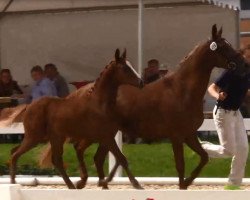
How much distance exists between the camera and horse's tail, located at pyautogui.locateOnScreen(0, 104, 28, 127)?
982cm

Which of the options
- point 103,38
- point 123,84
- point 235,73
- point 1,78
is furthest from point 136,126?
point 103,38

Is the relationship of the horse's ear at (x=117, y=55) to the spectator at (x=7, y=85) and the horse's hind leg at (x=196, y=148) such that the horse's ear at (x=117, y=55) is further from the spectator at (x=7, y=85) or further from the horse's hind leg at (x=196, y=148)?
the spectator at (x=7, y=85)

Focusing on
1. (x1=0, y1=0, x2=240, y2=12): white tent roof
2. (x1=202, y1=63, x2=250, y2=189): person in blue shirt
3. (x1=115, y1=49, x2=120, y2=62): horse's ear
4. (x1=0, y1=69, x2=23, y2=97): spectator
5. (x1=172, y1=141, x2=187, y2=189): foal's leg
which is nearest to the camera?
(x1=115, y1=49, x2=120, y2=62): horse's ear

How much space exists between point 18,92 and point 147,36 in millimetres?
2619

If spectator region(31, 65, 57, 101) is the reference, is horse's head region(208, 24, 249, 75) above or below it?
above

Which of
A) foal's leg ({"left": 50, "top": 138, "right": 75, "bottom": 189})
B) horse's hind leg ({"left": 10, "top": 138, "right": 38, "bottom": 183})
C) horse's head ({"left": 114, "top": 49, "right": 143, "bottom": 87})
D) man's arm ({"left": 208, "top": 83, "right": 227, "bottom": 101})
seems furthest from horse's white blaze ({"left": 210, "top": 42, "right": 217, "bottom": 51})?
horse's hind leg ({"left": 10, "top": 138, "right": 38, "bottom": 183})

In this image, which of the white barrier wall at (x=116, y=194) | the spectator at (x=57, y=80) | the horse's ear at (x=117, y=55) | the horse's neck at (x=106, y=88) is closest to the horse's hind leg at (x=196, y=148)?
the horse's neck at (x=106, y=88)

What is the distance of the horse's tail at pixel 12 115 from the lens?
9.82 m

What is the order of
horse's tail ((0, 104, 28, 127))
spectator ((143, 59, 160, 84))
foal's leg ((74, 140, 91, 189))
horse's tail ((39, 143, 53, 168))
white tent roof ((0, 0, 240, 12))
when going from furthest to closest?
1. white tent roof ((0, 0, 240, 12))
2. spectator ((143, 59, 160, 84))
3. horse's tail ((39, 143, 53, 168))
4. horse's tail ((0, 104, 28, 127))
5. foal's leg ((74, 140, 91, 189))

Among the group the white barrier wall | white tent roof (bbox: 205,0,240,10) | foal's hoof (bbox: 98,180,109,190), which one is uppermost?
white tent roof (bbox: 205,0,240,10)

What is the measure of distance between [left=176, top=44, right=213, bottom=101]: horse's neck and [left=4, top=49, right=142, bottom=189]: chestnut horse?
1.63 feet

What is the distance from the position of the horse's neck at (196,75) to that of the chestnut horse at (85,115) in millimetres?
496

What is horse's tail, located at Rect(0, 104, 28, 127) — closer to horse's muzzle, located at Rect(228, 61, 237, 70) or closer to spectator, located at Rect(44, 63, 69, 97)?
horse's muzzle, located at Rect(228, 61, 237, 70)

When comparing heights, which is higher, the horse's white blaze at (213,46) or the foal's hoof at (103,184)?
the horse's white blaze at (213,46)
